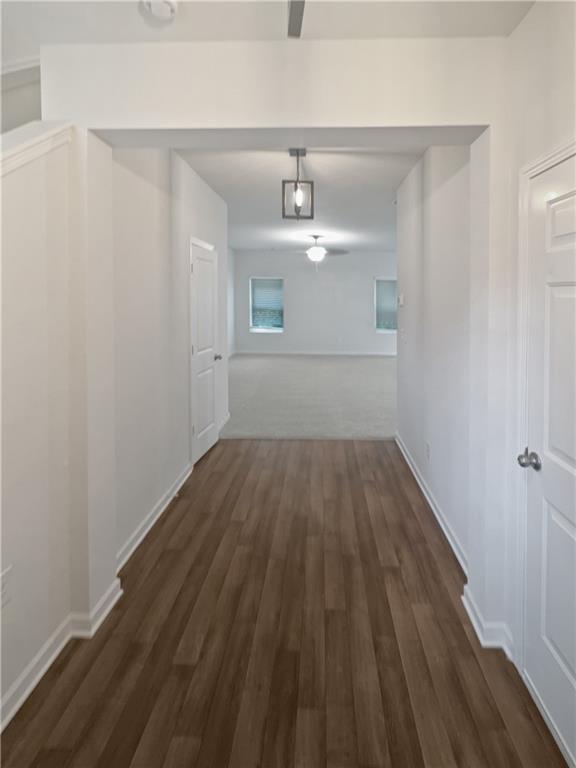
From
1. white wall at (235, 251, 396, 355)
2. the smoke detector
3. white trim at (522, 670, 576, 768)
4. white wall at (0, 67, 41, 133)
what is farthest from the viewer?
white wall at (235, 251, 396, 355)

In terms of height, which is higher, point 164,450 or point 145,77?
point 145,77

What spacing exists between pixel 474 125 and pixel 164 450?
113 inches

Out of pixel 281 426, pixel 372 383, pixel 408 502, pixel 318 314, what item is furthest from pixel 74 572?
pixel 318 314

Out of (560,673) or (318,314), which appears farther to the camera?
(318,314)

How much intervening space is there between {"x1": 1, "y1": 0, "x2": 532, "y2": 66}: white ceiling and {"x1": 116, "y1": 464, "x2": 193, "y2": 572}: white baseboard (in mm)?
2556

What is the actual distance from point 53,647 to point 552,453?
2123 mm

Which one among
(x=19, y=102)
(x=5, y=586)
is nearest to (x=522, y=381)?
(x=5, y=586)

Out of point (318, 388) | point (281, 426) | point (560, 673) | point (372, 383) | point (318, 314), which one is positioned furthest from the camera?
point (318, 314)

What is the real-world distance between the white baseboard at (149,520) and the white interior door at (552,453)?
2.12 meters

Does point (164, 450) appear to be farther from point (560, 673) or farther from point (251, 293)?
point (251, 293)

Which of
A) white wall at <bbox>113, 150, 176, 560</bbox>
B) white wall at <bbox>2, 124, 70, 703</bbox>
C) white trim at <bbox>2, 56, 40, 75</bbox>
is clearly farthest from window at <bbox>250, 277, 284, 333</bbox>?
white wall at <bbox>2, 124, 70, 703</bbox>

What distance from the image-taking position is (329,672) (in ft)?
7.14

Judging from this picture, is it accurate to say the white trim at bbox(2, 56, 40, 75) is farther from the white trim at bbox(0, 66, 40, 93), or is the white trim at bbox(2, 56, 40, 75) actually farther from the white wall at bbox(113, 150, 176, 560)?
the white wall at bbox(113, 150, 176, 560)

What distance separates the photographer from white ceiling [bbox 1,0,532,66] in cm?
206
